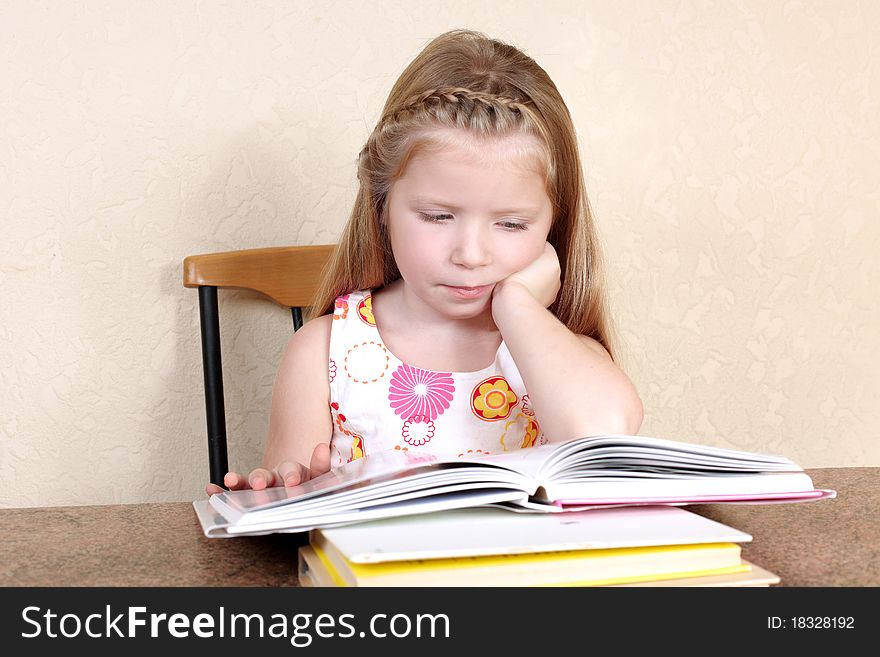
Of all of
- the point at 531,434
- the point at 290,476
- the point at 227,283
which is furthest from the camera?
the point at 227,283

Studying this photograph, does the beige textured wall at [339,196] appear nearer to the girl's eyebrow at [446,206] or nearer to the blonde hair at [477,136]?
the blonde hair at [477,136]

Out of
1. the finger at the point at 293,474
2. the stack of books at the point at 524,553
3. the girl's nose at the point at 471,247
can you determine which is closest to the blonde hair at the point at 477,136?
the girl's nose at the point at 471,247

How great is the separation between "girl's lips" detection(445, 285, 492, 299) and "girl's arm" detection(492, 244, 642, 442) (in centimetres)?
2

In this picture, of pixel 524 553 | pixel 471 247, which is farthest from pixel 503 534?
pixel 471 247

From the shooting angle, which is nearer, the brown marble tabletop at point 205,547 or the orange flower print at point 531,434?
the brown marble tabletop at point 205,547

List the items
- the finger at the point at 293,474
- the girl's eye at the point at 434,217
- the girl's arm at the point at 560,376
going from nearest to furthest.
Answer: 1. the finger at the point at 293,474
2. the girl's arm at the point at 560,376
3. the girl's eye at the point at 434,217

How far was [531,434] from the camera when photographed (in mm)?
1110

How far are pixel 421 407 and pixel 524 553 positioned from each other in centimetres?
64

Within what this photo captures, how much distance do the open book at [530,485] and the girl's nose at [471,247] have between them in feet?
1.18

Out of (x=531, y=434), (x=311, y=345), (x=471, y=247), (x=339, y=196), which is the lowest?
(x=531, y=434)

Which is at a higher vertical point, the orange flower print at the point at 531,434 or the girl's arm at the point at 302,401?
the girl's arm at the point at 302,401

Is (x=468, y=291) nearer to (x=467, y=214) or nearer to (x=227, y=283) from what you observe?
(x=467, y=214)

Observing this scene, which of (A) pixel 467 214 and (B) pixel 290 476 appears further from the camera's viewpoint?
(A) pixel 467 214

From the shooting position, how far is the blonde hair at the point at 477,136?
98 centimetres
